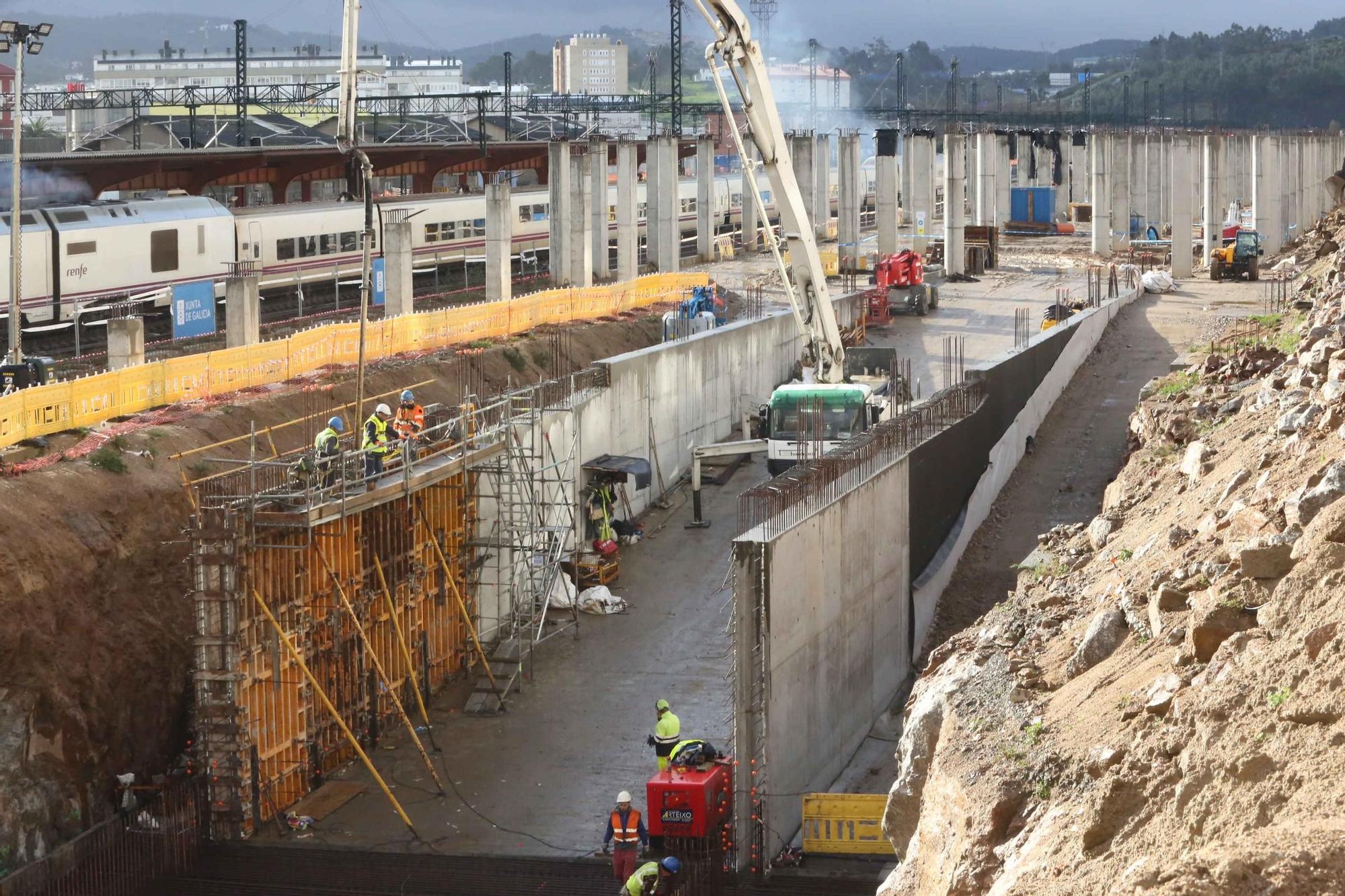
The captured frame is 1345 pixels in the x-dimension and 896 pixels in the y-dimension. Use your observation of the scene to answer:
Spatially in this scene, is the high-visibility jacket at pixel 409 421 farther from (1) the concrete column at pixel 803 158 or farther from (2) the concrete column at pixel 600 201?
(1) the concrete column at pixel 803 158

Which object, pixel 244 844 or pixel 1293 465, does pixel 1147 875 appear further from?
pixel 244 844

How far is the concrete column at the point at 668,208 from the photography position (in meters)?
57.0

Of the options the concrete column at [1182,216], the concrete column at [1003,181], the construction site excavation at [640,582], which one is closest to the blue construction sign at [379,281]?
the construction site excavation at [640,582]

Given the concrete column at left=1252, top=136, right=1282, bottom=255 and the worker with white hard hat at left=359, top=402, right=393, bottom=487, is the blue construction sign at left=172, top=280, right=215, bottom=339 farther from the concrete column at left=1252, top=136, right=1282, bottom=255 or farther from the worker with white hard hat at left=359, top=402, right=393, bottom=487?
the concrete column at left=1252, top=136, right=1282, bottom=255

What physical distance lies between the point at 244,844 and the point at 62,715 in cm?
265

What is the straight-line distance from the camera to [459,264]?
180 feet

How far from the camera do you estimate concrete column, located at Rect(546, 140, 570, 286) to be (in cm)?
4956

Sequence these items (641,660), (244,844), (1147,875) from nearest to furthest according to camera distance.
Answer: (1147,875) < (244,844) < (641,660)

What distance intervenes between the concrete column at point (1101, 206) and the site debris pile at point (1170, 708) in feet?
154

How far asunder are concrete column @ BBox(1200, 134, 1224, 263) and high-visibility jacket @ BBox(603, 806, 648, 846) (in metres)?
47.3

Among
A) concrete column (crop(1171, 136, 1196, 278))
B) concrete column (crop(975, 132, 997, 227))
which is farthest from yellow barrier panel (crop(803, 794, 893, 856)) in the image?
concrete column (crop(975, 132, 997, 227))

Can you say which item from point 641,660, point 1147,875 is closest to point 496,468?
point 641,660

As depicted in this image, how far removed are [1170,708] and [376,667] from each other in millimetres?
14538

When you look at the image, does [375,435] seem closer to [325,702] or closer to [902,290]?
[325,702]
